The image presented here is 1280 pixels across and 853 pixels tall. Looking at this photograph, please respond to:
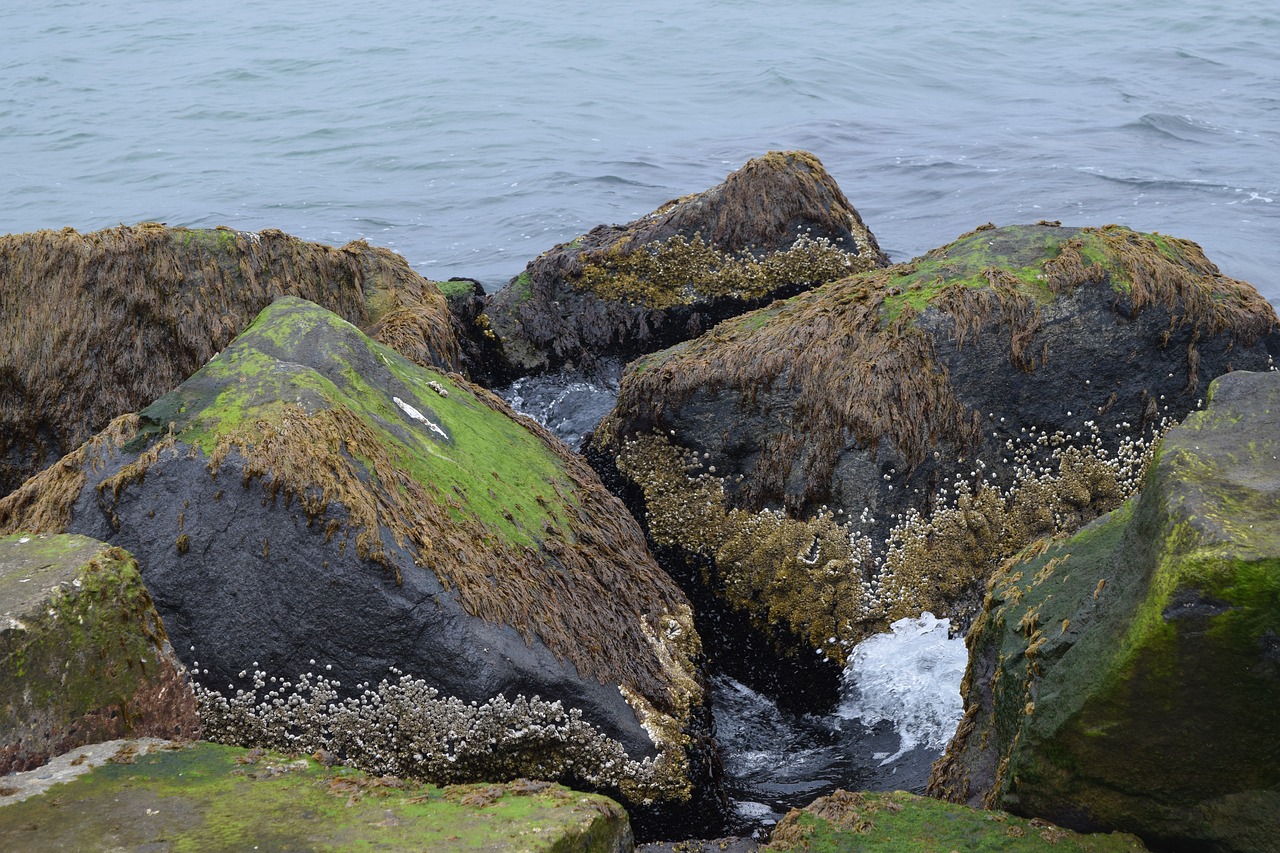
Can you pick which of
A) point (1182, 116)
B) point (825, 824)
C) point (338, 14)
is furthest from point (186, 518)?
point (338, 14)

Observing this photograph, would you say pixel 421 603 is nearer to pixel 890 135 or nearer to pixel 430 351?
pixel 430 351

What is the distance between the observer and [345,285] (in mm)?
7688

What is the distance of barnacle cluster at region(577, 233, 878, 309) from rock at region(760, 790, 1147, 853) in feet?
16.7

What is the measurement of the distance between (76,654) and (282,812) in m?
0.94

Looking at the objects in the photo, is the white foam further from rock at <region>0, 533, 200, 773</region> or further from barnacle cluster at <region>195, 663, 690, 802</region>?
rock at <region>0, 533, 200, 773</region>

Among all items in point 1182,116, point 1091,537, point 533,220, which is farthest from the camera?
point 1182,116

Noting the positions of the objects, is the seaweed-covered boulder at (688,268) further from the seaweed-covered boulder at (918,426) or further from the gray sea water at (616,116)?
the gray sea water at (616,116)

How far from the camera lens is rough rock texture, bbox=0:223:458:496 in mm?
6613

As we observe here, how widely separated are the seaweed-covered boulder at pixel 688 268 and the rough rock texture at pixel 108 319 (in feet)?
5.50

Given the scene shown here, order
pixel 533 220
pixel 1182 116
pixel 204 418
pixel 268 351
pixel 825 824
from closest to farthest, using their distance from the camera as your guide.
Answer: pixel 825 824 < pixel 204 418 < pixel 268 351 < pixel 533 220 < pixel 1182 116

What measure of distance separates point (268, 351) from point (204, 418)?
2.27 ft

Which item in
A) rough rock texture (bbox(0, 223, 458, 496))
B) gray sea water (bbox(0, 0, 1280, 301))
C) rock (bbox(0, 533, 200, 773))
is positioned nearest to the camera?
rock (bbox(0, 533, 200, 773))

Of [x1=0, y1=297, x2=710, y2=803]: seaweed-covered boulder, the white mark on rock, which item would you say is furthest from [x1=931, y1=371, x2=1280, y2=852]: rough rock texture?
the white mark on rock

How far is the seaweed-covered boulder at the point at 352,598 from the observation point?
422cm
